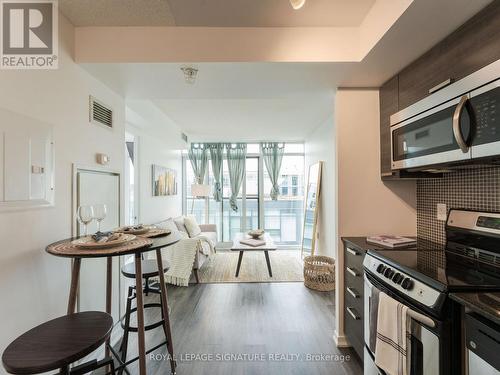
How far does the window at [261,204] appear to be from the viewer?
5789 mm

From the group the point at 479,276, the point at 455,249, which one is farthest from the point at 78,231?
the point at 455,249

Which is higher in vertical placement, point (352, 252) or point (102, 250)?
point (102, 250)

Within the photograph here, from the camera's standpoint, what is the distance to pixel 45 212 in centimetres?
149

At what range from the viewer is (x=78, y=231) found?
1.77m

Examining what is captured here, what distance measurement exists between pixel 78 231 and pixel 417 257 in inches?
90.7

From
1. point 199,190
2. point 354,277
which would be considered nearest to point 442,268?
point 354,277

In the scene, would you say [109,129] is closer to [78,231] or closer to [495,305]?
[78,231]

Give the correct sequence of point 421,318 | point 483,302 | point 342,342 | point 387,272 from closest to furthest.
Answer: point 483,302
point 421,318
point 387,272
point 342,342

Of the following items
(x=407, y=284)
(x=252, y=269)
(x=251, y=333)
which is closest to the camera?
(x=407, y=284)

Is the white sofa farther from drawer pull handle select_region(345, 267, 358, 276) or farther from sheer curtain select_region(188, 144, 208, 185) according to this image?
drawer pull handle select_region(345, 267, 358, 276)

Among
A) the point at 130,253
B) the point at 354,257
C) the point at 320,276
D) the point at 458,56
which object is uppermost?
the point at 458,56

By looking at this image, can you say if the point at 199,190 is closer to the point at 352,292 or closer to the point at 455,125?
the point at 352,292

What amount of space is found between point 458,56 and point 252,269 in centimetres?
363

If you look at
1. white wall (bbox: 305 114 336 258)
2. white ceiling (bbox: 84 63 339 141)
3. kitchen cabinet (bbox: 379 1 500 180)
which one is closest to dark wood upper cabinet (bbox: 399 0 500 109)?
kitchen cabinet (bbox: 379 1 500 180)
